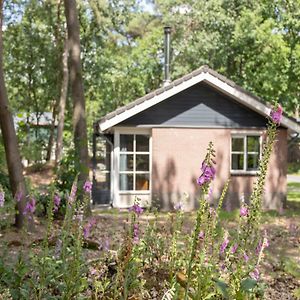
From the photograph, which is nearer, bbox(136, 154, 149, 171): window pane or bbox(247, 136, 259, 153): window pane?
bbox(136, 154, 149, 171): window pane

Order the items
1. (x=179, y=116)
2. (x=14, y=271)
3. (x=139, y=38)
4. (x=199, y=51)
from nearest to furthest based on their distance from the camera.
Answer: (x=14, y=271)
(x=179, y=116)
(x=199, y=51)
(x=139, y=38)

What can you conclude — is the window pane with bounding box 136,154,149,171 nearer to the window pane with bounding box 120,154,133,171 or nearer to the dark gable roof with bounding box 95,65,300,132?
the window pane with bounding box 120,154,133,171

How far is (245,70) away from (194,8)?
17.2ft

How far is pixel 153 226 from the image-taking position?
6285 millimetres

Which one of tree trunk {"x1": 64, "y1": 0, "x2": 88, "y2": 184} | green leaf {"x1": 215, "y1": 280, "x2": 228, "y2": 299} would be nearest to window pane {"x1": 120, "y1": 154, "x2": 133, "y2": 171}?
tree trunk {"x1": 64, "y1": 0, "x2": 88, "y2": 184}

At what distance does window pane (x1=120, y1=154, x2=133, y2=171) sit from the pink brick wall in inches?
31.5

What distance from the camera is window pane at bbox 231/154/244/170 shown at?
16.8 metres

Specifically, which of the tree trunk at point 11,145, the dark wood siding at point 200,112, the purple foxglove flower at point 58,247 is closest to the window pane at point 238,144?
the dark wood siding at point 200,112

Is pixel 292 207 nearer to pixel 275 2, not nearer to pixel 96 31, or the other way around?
pixel 275 2

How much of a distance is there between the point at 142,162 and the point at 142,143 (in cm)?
67

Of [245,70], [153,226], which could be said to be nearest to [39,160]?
[245,70]

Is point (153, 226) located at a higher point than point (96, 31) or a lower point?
lower

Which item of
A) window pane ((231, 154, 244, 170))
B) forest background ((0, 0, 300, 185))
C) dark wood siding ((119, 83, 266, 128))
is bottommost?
window pane ((231, 154, 244, 170))

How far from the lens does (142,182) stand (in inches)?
648
